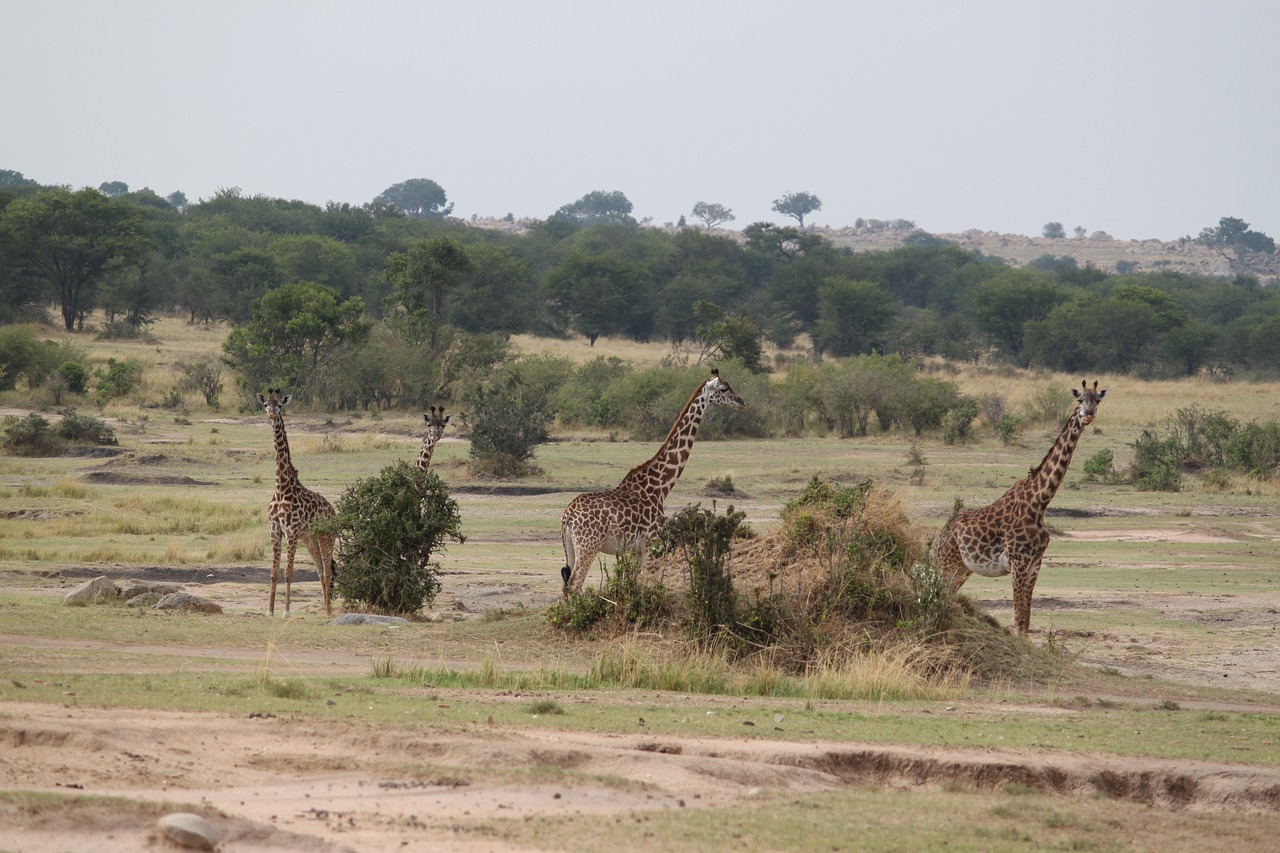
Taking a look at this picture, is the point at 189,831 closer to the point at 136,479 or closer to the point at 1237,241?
the point at 136,479

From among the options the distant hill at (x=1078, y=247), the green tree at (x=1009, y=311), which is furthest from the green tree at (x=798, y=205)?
the green tree at (x=1009, y=311)

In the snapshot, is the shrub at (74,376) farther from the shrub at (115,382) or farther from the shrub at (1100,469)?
the shrub at (1100,469)

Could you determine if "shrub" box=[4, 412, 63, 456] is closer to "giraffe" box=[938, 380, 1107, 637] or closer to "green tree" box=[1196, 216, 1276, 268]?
"giraffe" box=[938, 380, 1107, 637]

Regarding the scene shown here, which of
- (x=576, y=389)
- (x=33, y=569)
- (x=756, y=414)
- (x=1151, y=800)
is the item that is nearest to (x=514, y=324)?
(x=576, y=389)

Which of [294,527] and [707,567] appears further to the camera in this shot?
[294,527]

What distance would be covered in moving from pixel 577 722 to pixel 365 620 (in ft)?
19.9

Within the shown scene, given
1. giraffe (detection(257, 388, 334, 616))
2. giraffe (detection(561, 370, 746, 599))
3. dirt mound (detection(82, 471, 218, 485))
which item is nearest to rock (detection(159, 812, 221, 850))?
giraffe (detection(561, 370, 746, 599))

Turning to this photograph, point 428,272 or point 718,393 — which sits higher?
point 428,272

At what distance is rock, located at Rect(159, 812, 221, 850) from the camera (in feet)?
19.9

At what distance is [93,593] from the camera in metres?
15.8

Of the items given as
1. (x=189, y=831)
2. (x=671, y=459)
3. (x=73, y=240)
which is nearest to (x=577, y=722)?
(x=189, y=831)

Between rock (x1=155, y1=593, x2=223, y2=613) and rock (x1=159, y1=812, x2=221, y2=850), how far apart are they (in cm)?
955

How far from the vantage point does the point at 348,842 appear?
6.37 m

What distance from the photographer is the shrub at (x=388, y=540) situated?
634 inches
